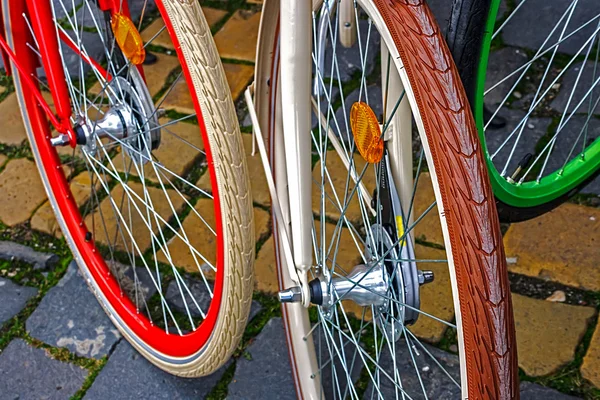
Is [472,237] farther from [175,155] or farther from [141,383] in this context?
[175,155]

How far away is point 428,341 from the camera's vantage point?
69.8 inches

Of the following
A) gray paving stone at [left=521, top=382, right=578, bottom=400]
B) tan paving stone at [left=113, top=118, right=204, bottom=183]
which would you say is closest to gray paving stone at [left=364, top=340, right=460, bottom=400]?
gray paving stone at [left=521, top=382, right=578, bottom=400]

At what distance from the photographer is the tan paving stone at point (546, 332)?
170 centimetres

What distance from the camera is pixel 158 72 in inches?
102

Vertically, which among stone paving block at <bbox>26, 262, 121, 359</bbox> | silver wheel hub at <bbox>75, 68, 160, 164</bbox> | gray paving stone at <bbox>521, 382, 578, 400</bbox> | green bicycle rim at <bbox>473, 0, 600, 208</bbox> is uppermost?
silver wheel hub at <bbox>75, 68, 160, 164</bbox>

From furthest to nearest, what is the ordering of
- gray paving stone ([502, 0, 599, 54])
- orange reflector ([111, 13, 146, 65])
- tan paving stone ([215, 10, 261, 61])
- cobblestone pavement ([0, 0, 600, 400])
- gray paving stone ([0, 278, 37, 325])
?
tan paving stone ([215, 10, 261, 61])
gray paving stone ([502, 0, 599, 54])
gray paving stone ([0, 278, 37, 325])
cobblestone pavement ([0, 0, 600, 400])
orange reflector ([111, 13, 146, 65])

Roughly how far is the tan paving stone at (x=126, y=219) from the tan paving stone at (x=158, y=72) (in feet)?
1.45

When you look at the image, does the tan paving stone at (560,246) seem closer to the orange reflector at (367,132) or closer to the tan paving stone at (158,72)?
the orange reflector at (367,132)

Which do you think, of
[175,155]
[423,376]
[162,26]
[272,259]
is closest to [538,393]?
[423,376]

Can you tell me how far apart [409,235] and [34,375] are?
115 centimetres

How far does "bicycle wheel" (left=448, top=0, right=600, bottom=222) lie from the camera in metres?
1.44

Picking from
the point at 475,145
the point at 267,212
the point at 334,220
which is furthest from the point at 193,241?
the point at 475,145

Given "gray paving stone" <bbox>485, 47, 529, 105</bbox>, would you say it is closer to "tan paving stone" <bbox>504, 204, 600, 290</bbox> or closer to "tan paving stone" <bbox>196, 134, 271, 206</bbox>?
"tan paving stone" <bbox>504, 204, 600, 290</bbox>

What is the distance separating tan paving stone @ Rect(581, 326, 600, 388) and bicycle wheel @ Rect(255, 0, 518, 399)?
292mm
